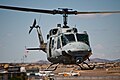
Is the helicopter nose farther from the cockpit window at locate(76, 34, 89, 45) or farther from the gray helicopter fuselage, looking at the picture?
the cockpit window at locate(76, 34, 89, 45)

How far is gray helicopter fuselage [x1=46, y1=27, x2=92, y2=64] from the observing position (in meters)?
17.5

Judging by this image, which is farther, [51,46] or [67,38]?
[51,46]

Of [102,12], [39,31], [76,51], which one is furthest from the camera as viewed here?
[39,31]

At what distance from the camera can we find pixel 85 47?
17594mm

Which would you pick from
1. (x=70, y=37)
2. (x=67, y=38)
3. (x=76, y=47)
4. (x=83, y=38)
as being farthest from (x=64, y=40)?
(x=76, y=47)

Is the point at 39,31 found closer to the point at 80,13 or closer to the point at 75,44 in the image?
the point at 80,13

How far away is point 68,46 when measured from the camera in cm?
1798

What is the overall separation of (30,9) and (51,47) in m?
3.87

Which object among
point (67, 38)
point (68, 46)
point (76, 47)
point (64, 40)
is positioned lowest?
point (76, 47)

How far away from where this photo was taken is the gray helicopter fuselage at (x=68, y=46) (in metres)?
17.5

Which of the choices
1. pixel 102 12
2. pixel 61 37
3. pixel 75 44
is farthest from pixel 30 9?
pixel 102 12

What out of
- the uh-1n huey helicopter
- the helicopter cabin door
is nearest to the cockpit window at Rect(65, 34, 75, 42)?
the uh-1n huey helicopter

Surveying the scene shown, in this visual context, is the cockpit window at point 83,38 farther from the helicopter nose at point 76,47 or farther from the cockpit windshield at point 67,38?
the helicopter nose at point 76,47

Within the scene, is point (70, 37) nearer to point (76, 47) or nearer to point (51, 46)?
point (76, 47)
